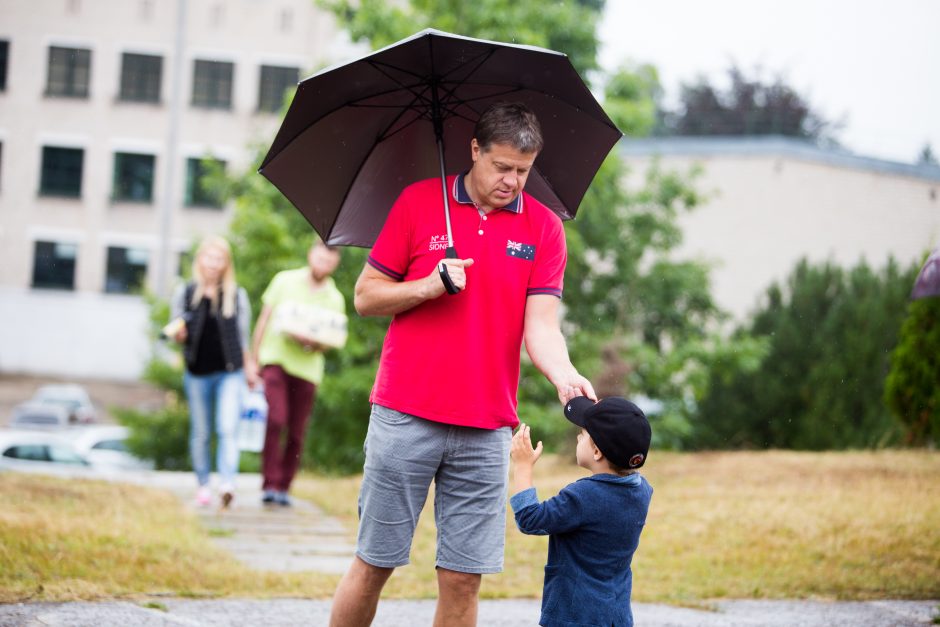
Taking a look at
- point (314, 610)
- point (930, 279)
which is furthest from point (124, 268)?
point (930, 279)

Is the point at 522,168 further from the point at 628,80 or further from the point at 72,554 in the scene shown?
the point at 628,80

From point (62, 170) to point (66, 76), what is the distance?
3.54 meters

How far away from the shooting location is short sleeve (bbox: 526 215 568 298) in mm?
3871

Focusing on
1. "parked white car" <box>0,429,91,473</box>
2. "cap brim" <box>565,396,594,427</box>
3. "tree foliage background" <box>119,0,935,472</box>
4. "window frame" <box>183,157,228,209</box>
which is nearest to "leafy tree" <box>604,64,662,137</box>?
"tree foliage background" <box>119,0,935,472</box>

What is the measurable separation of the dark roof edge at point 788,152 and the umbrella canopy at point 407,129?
24.4 meters

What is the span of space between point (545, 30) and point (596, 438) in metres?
17.5

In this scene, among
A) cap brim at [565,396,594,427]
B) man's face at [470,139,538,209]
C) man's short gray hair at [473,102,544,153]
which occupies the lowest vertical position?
cap brim at [565,396,594,427]

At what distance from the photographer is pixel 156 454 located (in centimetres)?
2322

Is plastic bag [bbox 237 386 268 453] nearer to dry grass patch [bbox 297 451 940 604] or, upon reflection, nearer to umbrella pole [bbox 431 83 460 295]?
dry grass patch [bbox 297 451 940 604]

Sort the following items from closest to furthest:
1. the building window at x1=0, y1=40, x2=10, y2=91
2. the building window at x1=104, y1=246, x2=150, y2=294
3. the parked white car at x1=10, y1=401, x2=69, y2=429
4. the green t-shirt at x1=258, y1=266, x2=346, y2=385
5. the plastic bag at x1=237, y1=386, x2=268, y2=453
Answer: the green t-shirt at x1=258, y1=266, x2=346, y2=385 → the plastic bag at x1=237, y1=386, x2=268, y2=453 → the parked white car at x1=10, y1=401, x2=69, y2=429 → the building window at x1=104, y1=246, x2=150, y2=294 → the building window at x1=0, y1=40, x2=10, y2=91

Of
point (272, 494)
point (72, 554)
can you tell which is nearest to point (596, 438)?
A: point (72, 554)

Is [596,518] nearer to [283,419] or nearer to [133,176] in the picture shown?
[283,419]

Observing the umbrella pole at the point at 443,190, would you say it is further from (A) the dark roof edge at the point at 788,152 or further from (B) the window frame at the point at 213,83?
(B) the window frame at the point at 213,83

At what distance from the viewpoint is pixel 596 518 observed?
3682 millimetres
